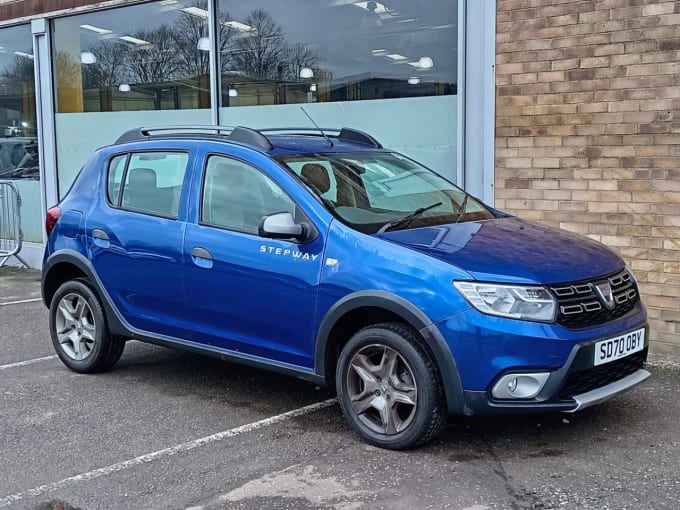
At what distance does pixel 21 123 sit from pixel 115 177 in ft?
23.3

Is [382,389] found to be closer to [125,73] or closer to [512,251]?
[512,251]

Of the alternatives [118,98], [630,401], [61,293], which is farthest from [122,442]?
[118,98]

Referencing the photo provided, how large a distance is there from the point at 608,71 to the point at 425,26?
2027 mm

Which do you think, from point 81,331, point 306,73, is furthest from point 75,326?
point 306,73

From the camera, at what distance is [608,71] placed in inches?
257

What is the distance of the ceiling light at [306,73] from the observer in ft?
29.0

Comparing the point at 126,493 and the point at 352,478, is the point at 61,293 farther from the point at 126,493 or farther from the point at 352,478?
the point at 352,478

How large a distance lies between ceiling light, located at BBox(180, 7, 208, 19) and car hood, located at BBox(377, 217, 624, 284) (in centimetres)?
597

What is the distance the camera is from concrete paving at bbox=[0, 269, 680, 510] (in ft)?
12.5

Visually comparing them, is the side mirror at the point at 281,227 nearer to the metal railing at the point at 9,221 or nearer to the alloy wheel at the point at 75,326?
the alloy wheel at the point at 75,326

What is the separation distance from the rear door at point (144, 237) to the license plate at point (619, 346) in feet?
8.25

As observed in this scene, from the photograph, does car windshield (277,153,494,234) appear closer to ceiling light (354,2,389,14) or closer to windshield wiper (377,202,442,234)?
windshield wiper (377,202,442,234)

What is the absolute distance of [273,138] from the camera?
212 inches

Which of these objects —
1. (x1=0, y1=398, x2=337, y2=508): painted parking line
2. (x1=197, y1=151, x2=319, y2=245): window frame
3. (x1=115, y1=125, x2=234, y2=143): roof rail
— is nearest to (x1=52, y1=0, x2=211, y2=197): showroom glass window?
(x1=115, y1=125, x2=234, y2=143): roof rail
